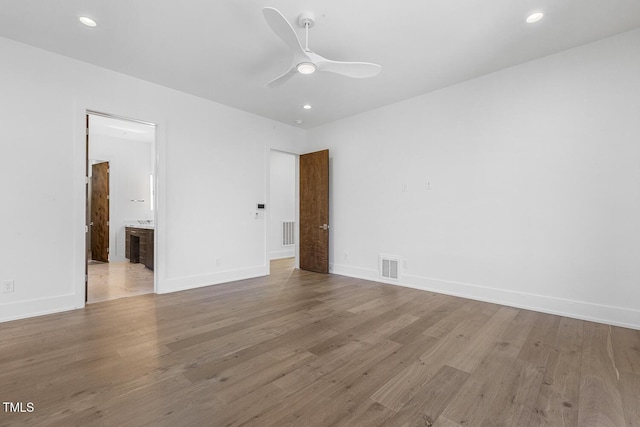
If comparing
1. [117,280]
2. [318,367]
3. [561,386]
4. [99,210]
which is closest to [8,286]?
[117,280]

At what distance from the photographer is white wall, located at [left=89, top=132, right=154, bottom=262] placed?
6.90 m

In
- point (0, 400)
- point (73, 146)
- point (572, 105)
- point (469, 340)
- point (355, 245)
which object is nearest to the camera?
point (0, 400)

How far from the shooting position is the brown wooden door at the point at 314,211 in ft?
17.9

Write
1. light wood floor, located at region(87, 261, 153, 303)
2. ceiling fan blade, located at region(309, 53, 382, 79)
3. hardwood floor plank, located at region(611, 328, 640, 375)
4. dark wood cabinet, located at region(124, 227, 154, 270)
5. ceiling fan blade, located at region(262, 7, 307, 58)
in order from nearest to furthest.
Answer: ceiling fan blade, located at region(262, 7, 307, 58), hardwood floor plank, located at region(611, 328, 640, 375), ceiling fan blade, located at region(309, 53, 382, 79), light wood floor, located at region(87, 261, 153, 303), dark wood cabinet, located at region(124, 227, 154, 270)

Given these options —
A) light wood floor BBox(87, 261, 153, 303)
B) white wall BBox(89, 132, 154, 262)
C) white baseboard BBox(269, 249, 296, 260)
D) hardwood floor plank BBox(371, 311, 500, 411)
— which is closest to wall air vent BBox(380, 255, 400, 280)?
hardwood floor plank BBox(371, 311, 500, 411)

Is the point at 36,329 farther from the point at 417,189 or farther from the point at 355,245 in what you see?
the point at 417,189

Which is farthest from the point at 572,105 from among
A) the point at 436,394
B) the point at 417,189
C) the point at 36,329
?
the point at 36,329

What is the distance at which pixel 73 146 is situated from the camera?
3.38 m

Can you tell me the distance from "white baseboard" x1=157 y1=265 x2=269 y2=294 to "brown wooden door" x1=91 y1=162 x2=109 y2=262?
390 centimetres

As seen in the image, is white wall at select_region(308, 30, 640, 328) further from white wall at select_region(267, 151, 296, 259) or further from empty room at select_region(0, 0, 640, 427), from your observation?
white wall at select_region(267, 151, 296, 259)

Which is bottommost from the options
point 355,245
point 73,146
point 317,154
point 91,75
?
point 355,245

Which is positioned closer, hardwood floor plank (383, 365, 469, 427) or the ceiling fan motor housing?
hardwood floor plank (383, 365, 469, 427)

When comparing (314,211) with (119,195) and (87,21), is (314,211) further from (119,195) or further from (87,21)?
(119,195)

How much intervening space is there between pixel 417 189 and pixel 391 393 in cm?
318
